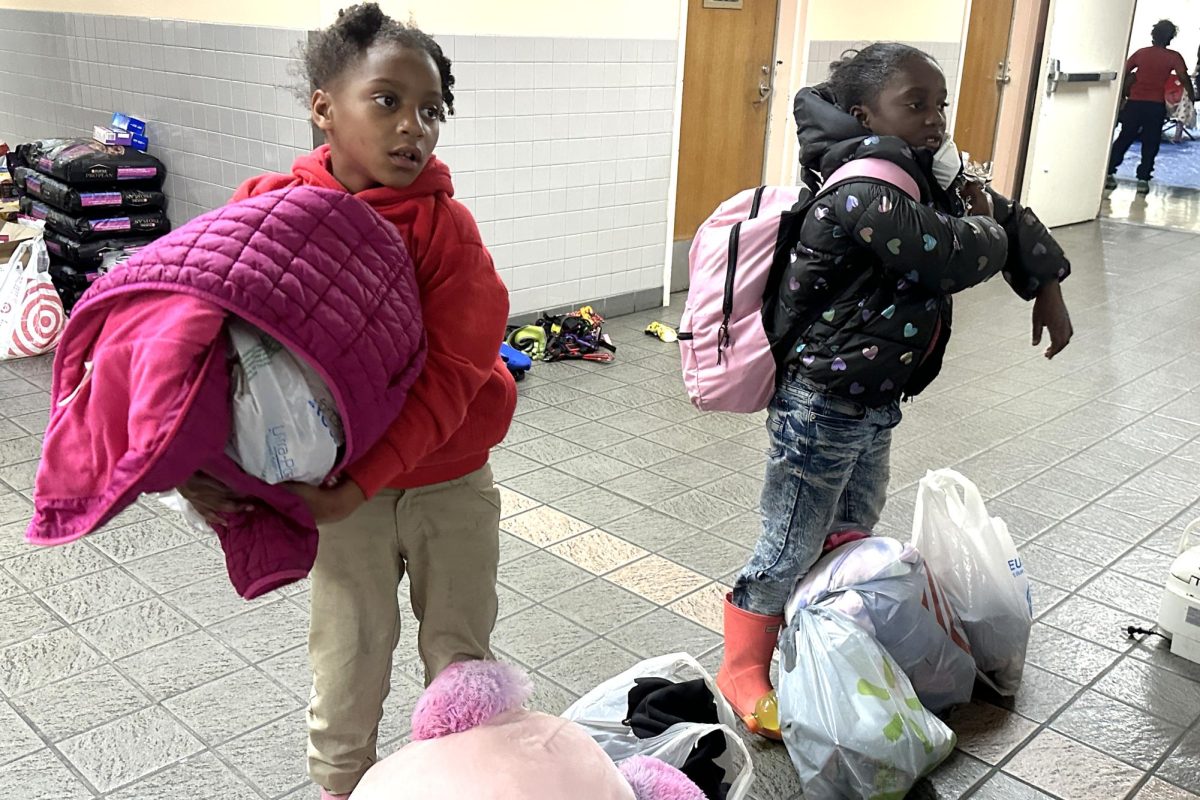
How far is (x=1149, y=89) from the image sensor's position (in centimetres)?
1096

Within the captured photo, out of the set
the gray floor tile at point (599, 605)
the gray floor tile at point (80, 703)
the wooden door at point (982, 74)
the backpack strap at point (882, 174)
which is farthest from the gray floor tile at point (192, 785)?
the wooden door at point (982, 74)

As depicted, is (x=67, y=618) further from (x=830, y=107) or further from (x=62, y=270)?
(x=62, y=270)

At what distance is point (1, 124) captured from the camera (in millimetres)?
6852

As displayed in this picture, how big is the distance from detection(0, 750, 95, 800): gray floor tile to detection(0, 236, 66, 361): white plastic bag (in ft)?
10.00

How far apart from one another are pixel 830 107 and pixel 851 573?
3.16 feet

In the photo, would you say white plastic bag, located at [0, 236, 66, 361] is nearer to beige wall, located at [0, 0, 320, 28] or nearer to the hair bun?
beige wall, located at [0, 0, 320, 28]

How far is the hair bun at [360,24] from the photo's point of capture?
1421 mm

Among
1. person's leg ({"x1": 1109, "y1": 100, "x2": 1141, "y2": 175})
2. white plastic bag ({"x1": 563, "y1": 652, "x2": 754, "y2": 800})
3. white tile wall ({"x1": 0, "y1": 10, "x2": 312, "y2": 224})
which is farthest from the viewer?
person's leg ({"x1": 1109, "y1": 100, "x2": 1141, "y2": 175})

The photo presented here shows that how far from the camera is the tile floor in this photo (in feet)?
7.27

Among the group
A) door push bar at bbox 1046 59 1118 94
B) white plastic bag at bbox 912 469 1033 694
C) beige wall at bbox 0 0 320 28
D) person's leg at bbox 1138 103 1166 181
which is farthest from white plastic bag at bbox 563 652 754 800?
person's leg at bbox 1138 103 1166 181

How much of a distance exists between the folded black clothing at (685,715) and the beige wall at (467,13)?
3107mm

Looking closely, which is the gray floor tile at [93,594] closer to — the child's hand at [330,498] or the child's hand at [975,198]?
the child's hand at [330,498]

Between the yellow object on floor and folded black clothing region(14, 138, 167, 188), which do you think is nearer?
folded black clothing region(14, 138, 167, 188)

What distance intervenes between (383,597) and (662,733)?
542 mm
